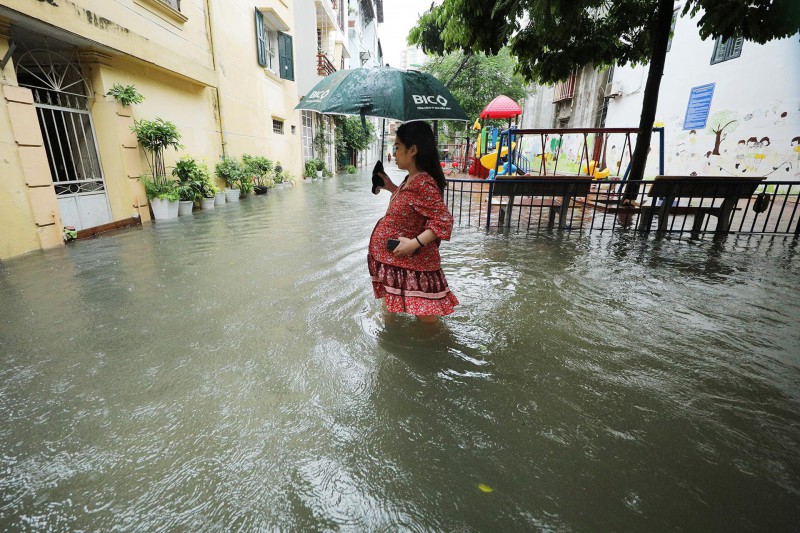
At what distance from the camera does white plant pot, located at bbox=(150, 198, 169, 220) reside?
7.45 meters

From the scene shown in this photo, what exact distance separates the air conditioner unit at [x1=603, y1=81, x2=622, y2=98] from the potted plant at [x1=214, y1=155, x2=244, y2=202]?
14.8 meters

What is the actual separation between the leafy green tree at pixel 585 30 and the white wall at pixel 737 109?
170 inches

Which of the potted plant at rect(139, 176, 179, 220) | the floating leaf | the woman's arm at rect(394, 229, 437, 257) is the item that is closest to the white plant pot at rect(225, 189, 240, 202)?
the potted plant at rect(139, 176, 179, 220)

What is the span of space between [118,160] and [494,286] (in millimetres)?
7017

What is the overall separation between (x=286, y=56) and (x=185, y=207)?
27.8 feet

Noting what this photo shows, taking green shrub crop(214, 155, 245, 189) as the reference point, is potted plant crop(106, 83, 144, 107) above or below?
above

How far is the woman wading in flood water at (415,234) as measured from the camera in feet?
7.34

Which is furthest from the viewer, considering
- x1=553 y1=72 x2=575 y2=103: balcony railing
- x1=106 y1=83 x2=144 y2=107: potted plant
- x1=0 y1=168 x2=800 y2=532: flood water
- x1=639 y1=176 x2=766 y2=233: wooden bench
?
x1=553 y1=72 x2=575 y2=103: balcony railing

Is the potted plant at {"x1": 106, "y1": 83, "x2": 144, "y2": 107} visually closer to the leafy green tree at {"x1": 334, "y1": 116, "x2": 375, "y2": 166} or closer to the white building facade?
the white building facade

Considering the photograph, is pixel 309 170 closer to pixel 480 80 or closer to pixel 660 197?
Result: pixel 480 80

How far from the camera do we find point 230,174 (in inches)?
393

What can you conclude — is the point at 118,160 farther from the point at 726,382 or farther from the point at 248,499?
the point at 726,382

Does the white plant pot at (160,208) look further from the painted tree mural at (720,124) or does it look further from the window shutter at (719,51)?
the window shutter at (719,51)

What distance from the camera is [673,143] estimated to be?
11.9 meters
